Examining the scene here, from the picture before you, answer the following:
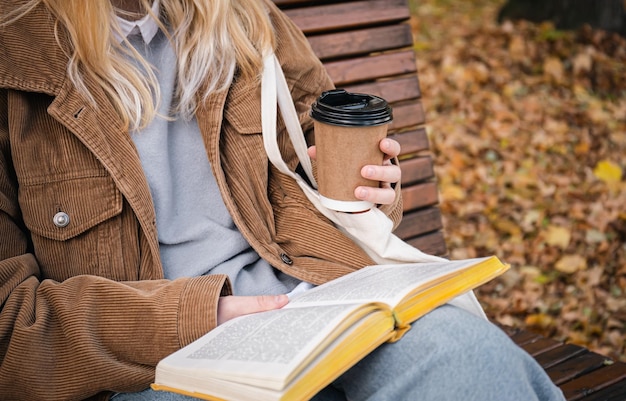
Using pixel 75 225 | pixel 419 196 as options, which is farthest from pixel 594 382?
pixel 75 225

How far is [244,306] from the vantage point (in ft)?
5.24

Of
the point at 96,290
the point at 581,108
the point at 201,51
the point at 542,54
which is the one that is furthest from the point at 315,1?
the point at 542,54

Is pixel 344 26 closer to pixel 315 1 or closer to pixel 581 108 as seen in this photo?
pixel 315 1

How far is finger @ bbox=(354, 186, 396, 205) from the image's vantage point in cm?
165

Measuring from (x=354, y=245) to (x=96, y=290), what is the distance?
664 mm

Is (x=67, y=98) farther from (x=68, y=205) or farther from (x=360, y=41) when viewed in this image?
(x=360, y=41)

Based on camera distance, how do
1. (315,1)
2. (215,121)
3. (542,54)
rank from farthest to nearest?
(542,54) < (315,1) < (215,121)

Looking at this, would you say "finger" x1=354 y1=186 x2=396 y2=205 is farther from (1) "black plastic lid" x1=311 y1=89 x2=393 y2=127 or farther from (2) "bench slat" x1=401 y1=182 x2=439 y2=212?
(2) "bench slat" x1=401 y1=182 x2=439 y2=212

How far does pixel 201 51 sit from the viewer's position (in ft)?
6.40

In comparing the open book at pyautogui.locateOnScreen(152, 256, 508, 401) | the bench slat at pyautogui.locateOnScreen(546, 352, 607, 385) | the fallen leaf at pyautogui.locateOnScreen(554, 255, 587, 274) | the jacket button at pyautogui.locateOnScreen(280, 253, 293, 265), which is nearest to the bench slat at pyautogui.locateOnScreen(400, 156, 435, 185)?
the bench slat at pyautogui.locateOnScreen(546, 352, 607, 385)

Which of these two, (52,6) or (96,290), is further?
(52,6)

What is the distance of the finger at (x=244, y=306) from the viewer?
159 centimetres

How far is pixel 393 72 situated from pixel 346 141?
126 cm

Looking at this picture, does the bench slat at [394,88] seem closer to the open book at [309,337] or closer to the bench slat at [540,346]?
the bench slat at [540,346]
